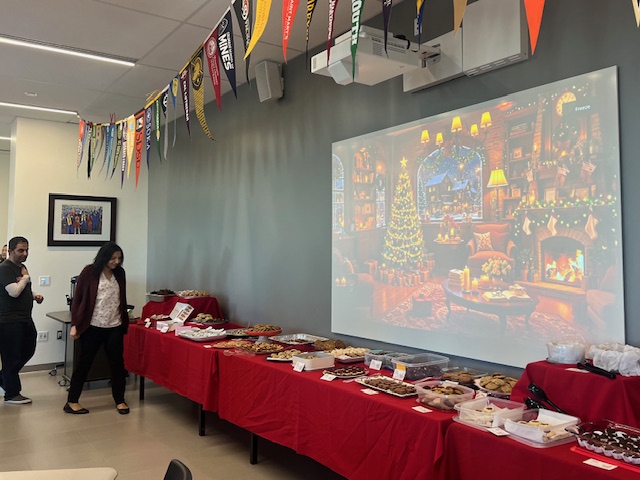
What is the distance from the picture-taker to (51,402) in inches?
203

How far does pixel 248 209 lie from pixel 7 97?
9.91 feet

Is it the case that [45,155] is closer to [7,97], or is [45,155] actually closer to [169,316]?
[7,97]

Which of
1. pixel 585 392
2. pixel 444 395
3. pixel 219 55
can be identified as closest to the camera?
pixel 585 392

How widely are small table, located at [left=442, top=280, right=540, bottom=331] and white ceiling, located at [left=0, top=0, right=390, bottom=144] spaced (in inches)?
77.3

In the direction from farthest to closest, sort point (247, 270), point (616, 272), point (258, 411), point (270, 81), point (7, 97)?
point (7, 97), point (247, 270), point (270, 81), point (258, 411), point (616, 272)

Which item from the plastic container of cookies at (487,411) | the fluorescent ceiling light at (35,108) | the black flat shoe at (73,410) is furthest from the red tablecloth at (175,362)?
the fluorescent ceiling light at (35,108)

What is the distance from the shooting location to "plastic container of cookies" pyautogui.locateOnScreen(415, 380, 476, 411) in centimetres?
235

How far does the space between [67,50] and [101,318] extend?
229 centimetres

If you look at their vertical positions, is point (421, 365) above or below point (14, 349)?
above

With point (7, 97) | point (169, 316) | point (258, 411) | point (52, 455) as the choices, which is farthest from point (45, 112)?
point (258, 411)

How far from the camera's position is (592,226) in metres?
2.47

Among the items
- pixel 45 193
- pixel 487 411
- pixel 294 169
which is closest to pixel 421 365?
pixel 487 411

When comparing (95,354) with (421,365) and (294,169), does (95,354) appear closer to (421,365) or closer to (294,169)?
(294,169)

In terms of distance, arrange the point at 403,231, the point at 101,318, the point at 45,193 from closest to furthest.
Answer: the point at 403,231 → the point at 101,318 → the point at 45,193
